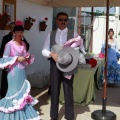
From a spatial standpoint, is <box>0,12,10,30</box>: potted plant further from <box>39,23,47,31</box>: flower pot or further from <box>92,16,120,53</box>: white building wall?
<box>92,16,120,53</box>: white building wall

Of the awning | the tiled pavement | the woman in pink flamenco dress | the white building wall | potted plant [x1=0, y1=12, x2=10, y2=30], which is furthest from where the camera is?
the white building wall

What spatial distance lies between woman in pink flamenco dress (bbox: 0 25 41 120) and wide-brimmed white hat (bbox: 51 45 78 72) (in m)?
0.43

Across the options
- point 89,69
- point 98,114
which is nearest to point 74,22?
point 89,69

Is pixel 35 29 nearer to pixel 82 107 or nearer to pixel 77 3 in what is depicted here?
pixel 77 3

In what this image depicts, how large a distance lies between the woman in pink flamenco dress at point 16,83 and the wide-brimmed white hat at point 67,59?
434 mm

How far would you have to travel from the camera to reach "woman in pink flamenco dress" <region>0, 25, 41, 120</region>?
366cm

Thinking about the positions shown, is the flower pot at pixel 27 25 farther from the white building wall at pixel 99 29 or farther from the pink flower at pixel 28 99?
the white building wall at pixel 99 29

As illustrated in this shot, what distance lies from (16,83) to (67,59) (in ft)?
2.52

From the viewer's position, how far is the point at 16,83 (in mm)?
3719

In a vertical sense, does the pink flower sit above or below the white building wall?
below

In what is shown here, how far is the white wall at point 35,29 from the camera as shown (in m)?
6.02

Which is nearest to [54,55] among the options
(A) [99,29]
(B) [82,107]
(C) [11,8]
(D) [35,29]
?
(B) [82,107]

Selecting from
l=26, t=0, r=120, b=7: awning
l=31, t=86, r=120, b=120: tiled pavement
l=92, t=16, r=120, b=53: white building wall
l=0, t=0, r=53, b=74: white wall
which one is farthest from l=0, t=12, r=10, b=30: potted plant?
l=92, t=16, r=120, b=53: white building wall

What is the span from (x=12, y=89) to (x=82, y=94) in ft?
5.63
